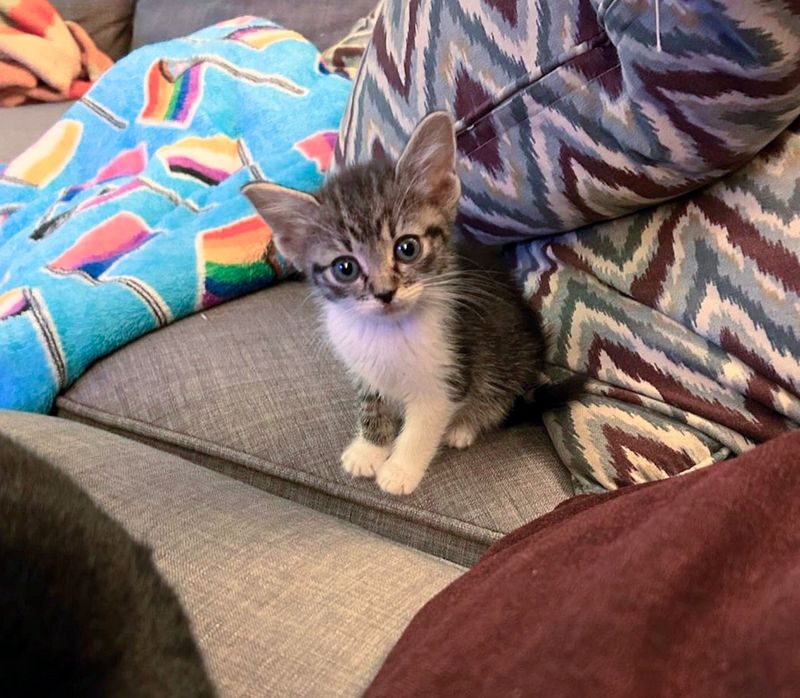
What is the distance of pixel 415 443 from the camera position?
958mm

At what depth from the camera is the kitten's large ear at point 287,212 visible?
0.96 metres

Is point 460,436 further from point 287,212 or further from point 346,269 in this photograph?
point 287,212

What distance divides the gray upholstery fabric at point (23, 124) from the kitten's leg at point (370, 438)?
1435 mm

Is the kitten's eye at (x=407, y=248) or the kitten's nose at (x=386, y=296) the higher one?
the kitten's eye at (x=407, y=248)

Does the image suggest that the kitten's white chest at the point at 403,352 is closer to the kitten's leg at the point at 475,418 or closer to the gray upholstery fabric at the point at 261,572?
the kitten's leg at the point at 475,418

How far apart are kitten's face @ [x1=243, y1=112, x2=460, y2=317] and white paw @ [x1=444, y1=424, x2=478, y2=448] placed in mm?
171

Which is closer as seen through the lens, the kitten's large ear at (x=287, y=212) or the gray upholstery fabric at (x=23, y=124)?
the kitten's large ear at (x=287, y=212)

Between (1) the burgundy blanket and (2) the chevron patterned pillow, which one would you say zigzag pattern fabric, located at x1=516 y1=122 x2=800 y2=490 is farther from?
Result: (1) the burgundy blanket

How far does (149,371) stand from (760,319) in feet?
2.59

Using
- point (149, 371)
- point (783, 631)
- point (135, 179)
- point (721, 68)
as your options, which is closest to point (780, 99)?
point (721, 68)

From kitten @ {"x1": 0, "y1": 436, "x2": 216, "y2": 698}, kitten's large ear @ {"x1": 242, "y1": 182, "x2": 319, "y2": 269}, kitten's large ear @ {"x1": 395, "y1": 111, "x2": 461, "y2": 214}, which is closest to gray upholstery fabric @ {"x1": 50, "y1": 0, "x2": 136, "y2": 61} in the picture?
kitten's large ear @ {"x1": 242, "y1": 182, "x2": 319, "y2": 269}

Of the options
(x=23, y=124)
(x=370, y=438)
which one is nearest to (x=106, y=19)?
(x=23, y=124)

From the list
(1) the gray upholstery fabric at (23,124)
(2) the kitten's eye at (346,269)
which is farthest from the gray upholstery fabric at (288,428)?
(1) the gray upholstery fabric at (23,124)

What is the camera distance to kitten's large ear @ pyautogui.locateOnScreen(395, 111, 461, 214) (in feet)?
2.88
